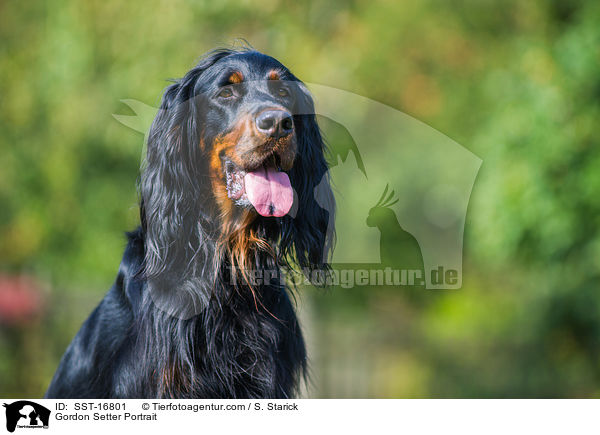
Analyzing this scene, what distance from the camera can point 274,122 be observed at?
1906 mm

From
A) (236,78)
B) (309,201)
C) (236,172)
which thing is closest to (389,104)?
(309,201)

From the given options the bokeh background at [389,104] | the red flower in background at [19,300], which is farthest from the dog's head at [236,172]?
the red flower in background at [19,300]

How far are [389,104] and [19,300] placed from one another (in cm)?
553

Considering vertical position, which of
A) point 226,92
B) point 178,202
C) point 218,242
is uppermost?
point 226,92

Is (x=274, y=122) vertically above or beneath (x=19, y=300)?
beneath

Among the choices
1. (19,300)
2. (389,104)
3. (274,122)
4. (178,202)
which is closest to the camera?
(274,122)

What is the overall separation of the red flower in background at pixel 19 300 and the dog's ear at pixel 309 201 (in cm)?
653

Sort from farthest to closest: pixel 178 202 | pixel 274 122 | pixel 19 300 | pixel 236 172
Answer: pixel 19 300, pixel 178 202, pixel 236 172, pixel 274 122

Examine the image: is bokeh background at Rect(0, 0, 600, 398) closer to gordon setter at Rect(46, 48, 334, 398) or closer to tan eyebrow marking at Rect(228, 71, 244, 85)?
gordon setter at Rect(46, 48, 334, 398)

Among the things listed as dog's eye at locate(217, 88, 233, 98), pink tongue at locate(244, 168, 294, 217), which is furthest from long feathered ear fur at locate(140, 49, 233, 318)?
pink tongue at locate(244, 168, 294, 217)

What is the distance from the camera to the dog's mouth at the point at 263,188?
1955 millimetres

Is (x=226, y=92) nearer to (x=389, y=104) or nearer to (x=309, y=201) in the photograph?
(x=309, y=201)

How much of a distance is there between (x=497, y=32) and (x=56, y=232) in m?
6.11
